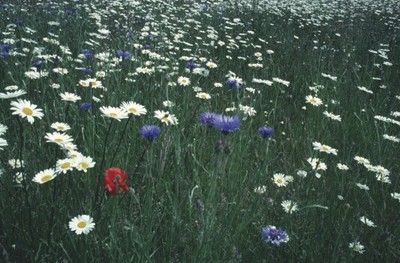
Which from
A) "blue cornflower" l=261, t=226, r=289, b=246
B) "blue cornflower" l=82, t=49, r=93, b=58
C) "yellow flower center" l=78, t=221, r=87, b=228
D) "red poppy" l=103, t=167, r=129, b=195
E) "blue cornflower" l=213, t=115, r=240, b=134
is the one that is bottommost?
"blue cornflower" l=261, t=226, r=289, b=246

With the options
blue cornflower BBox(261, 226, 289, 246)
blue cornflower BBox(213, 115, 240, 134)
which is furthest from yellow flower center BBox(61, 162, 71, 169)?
blue cornflower BBox(261, 226, 289, 246)

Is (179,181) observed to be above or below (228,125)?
below

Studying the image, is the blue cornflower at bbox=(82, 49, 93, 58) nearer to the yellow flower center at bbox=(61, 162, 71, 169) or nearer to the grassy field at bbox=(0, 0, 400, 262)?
the grassy field at bbox=(0, 0, 400, 262)

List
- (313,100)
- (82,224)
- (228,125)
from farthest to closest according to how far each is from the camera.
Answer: (313,100)
(228,125)
(82,224)

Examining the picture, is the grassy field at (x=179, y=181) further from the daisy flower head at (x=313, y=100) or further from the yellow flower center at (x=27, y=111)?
the daisy flower head at (x=313, y=100)

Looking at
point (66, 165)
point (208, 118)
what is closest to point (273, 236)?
point (208, 118)

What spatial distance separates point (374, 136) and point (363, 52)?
8.94ft

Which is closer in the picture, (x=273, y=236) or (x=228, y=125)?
(x=273, y=236)

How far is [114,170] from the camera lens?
1.12m

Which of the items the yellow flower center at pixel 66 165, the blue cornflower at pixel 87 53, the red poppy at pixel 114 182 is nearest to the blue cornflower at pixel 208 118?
the red poppy at pixel 114 182

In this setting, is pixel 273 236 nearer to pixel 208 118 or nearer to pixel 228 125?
Result: pixel 228 125

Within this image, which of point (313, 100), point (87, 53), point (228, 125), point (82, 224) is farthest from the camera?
point (87, 53)

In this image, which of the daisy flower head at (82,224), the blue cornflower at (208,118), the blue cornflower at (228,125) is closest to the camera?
the daisy flower head at (82,224)

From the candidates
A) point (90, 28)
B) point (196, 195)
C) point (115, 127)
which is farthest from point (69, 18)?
point (196, 195)
